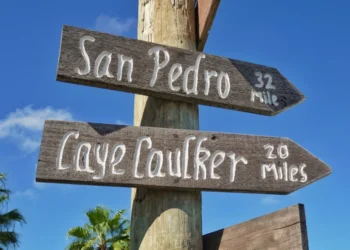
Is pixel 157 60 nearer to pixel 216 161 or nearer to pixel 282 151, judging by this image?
pixel 216 161

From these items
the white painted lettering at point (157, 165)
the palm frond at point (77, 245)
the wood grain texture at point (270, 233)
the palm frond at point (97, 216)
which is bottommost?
the wood grain texture at point (270, 233)

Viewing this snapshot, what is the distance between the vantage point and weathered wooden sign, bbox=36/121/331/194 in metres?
1.72

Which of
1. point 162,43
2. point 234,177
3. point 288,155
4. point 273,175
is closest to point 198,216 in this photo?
point 234,177

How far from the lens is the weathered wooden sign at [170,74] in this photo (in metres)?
1.90

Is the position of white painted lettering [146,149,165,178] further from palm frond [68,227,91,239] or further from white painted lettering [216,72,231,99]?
palm frond [68,227,91,239]

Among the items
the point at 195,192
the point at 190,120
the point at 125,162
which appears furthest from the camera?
the point at 190,120

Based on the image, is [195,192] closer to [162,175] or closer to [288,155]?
[162,175]

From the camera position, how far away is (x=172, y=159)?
182 cm

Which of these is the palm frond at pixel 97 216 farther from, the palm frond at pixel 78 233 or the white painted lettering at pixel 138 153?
the white painted lettering at pixel 138 153

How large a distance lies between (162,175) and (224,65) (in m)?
0.68

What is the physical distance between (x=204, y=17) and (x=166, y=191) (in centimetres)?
94

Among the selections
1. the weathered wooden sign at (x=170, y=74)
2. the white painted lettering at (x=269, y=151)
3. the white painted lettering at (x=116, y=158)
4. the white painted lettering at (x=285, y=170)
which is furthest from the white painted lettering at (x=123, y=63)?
the white painted lettering at (x=285, y=170)

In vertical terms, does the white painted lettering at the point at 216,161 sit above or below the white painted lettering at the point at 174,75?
below

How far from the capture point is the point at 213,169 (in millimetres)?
1855
